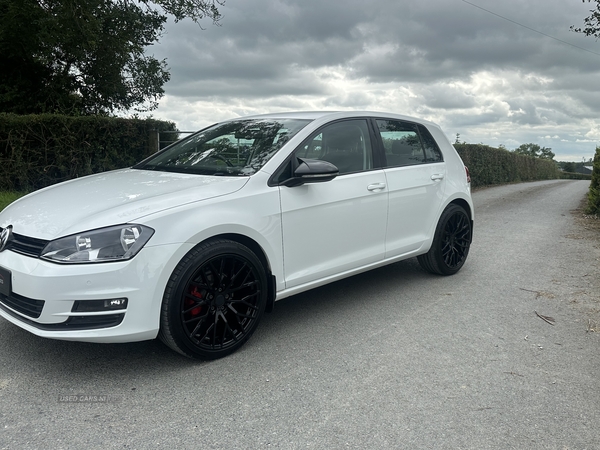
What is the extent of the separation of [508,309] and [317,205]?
2077 mm

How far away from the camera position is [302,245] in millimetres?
4086

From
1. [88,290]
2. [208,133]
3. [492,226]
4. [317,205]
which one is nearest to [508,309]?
[317,205]

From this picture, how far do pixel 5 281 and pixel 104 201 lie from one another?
2.50 ft

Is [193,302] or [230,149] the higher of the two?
[230,149]

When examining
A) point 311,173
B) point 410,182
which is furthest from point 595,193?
point 311,173

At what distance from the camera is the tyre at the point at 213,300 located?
132 inches

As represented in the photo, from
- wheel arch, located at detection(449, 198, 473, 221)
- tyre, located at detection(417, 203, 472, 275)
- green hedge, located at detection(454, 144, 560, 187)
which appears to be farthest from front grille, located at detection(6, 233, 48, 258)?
green hedge, located at detection(454, 144, 560, 187)

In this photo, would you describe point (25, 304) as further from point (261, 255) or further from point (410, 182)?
point (410, 182)

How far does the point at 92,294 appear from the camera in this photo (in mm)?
3094

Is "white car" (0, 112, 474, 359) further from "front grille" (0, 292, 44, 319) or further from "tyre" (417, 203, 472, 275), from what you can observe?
"tyre" (417, 203, 472, 275)

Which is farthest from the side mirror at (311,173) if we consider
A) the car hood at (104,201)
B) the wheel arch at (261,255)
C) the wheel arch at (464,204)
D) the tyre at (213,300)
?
the wheel arch at (464,204)

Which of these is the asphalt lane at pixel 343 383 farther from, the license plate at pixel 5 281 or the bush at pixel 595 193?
the bush at pixel 595 193

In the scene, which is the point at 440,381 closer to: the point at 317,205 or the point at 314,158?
the point at 317,205

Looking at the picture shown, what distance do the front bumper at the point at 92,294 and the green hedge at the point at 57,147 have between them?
8.08 m
